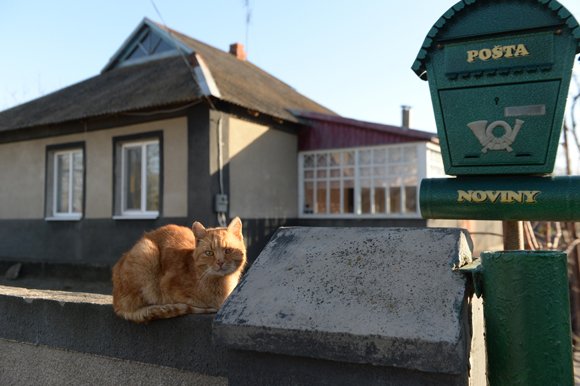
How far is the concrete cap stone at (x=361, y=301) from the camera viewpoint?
1.46 m

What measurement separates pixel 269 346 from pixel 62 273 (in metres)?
11.6

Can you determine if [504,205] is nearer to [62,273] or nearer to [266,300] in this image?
[266,300]

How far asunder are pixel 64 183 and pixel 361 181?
25.2 feet

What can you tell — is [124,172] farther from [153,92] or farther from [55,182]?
[55,182]

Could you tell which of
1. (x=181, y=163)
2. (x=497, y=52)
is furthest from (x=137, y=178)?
(x=497, y=52)

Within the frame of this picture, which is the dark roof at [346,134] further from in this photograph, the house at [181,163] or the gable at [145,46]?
the gable at [145,46]

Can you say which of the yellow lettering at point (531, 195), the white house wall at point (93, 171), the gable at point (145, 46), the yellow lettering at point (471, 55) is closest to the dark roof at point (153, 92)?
the gable at point (145, 46)

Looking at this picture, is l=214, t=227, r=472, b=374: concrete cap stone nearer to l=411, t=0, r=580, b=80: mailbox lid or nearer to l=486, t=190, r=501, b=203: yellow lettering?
l=486, t=190, r=501, b=203: yellow lettering

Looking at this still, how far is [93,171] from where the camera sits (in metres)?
11.6

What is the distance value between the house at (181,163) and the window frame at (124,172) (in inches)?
1.0

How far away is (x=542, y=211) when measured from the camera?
165 cm

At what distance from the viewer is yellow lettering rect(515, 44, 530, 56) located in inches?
65.8

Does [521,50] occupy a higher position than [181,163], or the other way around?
[181,163]

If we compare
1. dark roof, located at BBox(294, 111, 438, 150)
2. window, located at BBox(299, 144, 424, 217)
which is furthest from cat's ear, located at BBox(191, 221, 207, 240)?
window, located at BBox(299, 144, 424, 217)
